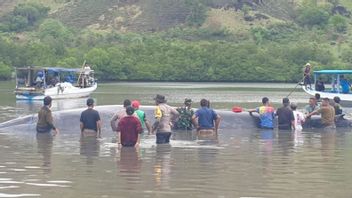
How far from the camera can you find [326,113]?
3152 centimetres

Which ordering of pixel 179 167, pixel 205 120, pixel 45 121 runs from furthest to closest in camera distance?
pixel 205 120
pixel 45 121
pixel 179 167

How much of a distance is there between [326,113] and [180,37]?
404ft

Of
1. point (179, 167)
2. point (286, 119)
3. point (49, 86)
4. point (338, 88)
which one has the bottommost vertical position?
point (179, 167)

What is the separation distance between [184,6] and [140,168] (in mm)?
158187

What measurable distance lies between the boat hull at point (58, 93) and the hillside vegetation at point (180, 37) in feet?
151

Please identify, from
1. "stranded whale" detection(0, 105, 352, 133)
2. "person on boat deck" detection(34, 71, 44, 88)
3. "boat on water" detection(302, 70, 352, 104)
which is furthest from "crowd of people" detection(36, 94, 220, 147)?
"person on boat deck" detection(34, 71, 44, 88)

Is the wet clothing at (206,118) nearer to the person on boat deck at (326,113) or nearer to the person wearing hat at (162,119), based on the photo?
the person wearing hat at (162,119)

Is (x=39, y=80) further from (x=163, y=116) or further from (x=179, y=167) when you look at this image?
(x=179, y=167)

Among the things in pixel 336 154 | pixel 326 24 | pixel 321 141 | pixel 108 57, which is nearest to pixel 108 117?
pixel 321 141

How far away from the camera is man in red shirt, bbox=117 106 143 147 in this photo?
22.0 meters

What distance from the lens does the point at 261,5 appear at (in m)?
173

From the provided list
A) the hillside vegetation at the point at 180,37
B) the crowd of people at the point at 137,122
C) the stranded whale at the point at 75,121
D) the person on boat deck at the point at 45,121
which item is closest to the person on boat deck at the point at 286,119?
the stranded whale at the point at 75,121

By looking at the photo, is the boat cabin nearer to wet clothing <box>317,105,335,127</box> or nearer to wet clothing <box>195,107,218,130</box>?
wet clothing <box>317,105,335,127</box>

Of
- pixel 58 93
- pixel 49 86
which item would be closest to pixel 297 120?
pixel 58 93
